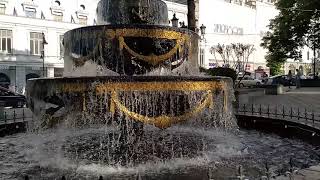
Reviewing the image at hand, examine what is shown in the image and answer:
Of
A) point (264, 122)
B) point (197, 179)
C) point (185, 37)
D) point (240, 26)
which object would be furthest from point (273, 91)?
point (240, 26)

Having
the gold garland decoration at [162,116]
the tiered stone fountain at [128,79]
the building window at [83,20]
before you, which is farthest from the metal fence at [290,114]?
the building window at [83,20]

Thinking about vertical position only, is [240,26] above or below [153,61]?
above

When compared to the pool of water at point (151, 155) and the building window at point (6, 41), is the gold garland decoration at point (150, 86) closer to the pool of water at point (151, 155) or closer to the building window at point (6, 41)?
the pool of water at point (151, 155)

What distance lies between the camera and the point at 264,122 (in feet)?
46.7

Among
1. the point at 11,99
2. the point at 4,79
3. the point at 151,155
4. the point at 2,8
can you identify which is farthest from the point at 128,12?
A: the point at 2,8

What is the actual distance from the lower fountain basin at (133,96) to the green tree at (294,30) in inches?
1288

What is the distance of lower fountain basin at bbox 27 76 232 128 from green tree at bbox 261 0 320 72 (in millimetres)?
32712

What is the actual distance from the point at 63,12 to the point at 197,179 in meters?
40.2

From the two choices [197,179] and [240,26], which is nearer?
[197,179]

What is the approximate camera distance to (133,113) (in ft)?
26.8

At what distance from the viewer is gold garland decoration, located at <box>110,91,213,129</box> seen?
800 cm

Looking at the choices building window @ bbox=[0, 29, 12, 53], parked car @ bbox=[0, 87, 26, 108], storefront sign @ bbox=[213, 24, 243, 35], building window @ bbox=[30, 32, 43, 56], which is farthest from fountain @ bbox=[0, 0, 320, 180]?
storefront sign @ bbox=[213, 24, 243, 35]

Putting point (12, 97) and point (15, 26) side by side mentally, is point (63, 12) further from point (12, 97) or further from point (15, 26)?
point (12, 97)

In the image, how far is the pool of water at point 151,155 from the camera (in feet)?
25.6
